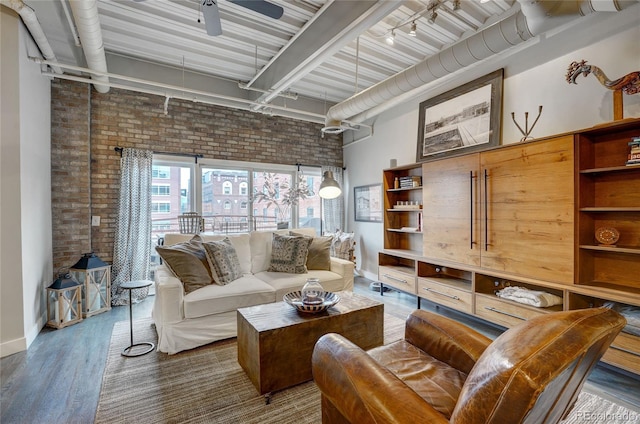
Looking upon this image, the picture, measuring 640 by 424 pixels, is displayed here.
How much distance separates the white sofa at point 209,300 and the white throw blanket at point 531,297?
174 cm

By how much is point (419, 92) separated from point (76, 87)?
4599 mm

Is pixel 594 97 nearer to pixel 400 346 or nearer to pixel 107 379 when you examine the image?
pixel 400 346

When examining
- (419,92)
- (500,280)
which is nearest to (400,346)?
(500,280)

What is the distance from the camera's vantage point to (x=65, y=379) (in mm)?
2238

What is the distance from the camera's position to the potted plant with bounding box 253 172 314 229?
18.0 ft

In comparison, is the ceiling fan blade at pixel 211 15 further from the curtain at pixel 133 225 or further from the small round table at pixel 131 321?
the curtain at pixel 133 225

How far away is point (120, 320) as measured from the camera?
135 inches

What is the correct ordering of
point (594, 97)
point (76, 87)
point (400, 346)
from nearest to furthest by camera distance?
1. point (400, 346)
2. point (594, 97)
3. point (76, 87)

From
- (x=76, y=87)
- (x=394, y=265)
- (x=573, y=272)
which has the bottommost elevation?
(x=394, y=265)

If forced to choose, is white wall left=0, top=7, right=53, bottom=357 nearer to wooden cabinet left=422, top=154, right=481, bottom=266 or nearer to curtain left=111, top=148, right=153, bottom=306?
curtain left=111, top=148, right=153, bottom=306

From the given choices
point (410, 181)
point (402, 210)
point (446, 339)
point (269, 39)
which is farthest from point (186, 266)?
point (410, 181)

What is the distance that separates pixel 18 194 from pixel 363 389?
335 centimetres

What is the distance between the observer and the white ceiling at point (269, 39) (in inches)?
112

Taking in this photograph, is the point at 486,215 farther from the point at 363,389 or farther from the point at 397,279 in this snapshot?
the point at 363,389
